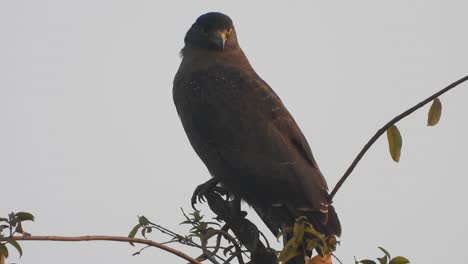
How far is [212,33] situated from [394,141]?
3.57 meters

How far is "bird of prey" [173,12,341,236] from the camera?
14.3 feet

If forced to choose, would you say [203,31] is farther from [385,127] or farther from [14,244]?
[14,244]

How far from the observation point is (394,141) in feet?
9.01

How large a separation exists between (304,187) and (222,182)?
65cm

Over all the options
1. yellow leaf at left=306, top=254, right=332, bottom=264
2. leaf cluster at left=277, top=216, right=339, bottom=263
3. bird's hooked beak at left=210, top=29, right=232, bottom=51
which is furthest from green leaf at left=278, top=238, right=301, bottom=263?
bird's hooked beak at left=210, top=29, right=232, bottom=51

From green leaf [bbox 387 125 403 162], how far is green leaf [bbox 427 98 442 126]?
0.12 metres

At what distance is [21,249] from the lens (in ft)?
8.47

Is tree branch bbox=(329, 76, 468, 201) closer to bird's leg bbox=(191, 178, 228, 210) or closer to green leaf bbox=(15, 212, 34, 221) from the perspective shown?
green leaf bbox=(15, 212, 34, 221)

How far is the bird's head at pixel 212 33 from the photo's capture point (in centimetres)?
609

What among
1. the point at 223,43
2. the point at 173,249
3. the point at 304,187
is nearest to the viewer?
the point at 173,249

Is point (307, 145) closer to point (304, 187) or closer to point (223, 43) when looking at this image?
point (304, 187)

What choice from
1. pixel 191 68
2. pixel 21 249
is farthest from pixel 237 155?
pixel 21 249

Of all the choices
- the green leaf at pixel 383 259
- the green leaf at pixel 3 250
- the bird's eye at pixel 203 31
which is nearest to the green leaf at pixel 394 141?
the green leaf at pixel 383 259

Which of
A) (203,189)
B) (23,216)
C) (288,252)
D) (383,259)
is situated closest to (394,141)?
(383,259)
